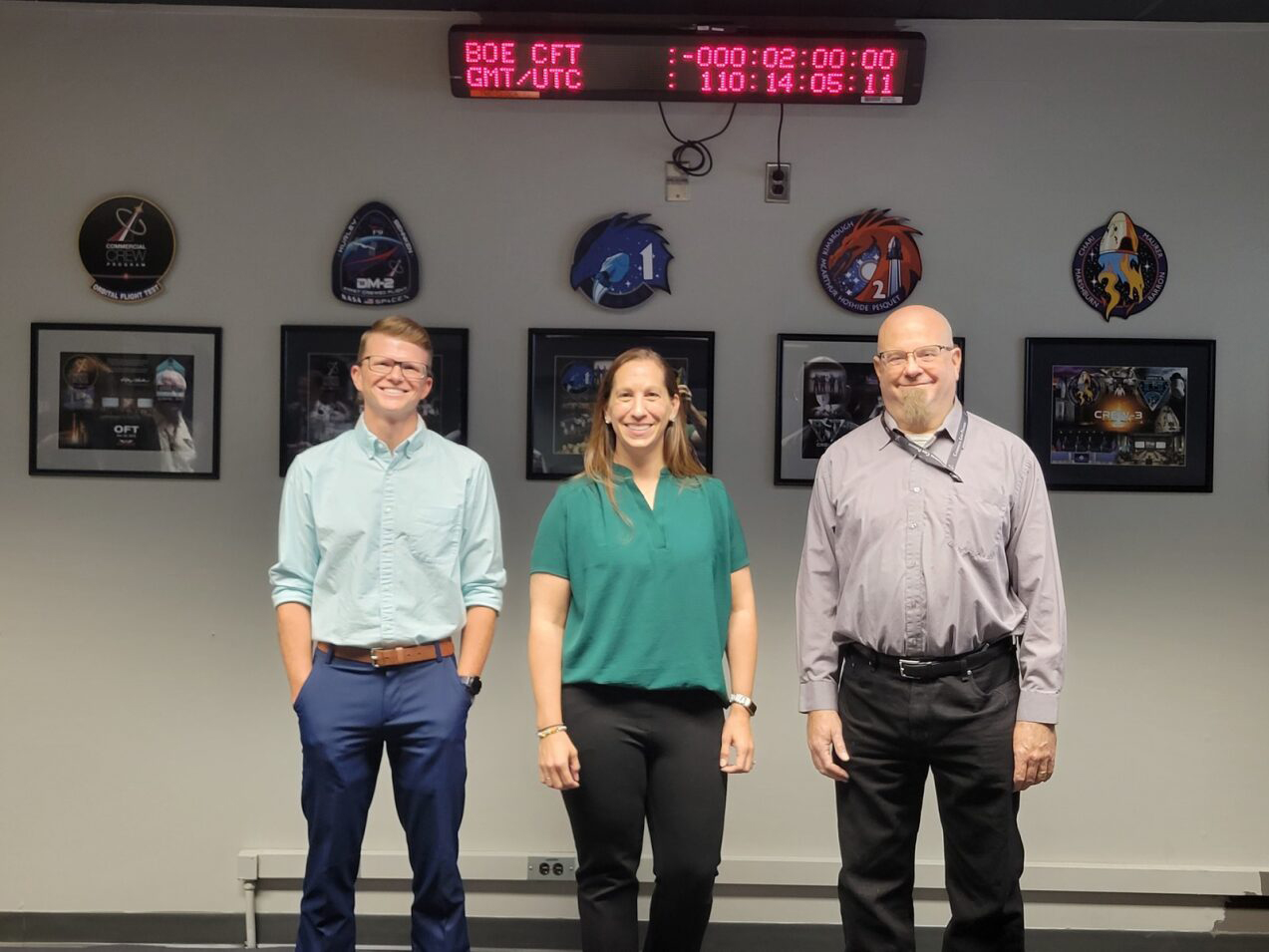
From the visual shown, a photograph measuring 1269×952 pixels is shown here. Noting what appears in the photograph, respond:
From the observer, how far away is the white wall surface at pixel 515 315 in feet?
10.5

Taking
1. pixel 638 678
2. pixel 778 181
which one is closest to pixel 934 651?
pixel 638 678

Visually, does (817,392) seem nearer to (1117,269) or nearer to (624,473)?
(1117,269)

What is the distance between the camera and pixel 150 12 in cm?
318

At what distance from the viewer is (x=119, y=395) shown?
3.18 meters

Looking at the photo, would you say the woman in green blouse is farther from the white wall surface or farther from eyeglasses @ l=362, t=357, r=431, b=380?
the white wall surface

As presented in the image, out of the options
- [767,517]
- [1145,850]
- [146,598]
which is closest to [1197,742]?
[1145,850]

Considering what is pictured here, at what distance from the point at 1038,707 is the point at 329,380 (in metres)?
2.13

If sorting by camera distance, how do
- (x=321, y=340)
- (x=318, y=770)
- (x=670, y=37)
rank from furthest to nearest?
(x=321, y=340) < (x=670, y=37) < (x=318, y=770)

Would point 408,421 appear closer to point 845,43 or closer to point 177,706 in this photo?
point 177,706

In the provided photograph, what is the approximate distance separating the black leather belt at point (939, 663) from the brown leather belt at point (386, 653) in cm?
96

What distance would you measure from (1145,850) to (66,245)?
3663 mm

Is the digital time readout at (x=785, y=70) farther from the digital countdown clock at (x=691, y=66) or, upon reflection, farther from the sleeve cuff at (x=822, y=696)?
the sleeve cuff at (x=822, y=696)

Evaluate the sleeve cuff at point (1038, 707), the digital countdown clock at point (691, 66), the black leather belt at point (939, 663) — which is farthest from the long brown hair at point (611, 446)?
the digital countdown clock at point (691, 66)

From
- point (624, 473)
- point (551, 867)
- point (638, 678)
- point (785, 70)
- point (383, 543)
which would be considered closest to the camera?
point (638, 678)
